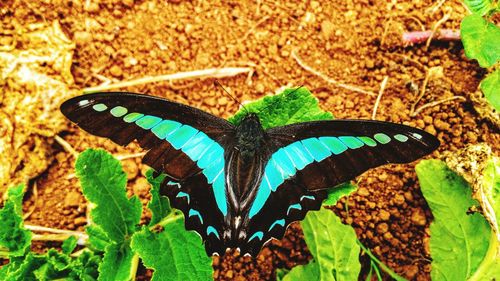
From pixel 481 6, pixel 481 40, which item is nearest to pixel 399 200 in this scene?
pixel 481 40

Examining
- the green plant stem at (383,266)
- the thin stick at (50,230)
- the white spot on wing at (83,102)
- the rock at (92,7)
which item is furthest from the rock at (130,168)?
the green plant stem at (383,266)

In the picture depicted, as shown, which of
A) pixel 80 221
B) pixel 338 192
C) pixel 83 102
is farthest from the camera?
pixel 80 221

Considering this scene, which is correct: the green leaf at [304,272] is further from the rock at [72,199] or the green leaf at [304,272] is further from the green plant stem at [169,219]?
the rock at [72,199]

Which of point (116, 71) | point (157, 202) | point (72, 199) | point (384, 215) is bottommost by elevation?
point (72, 199)

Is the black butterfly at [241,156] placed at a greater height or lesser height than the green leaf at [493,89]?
lesser

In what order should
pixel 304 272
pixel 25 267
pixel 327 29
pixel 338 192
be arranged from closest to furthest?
pixel 338 192 < pixel 25 267 < pixel 304 272 < pixel 327 29

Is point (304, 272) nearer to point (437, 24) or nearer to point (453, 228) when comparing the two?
point (453, 228)

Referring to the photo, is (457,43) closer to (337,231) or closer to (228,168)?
(337,231)
